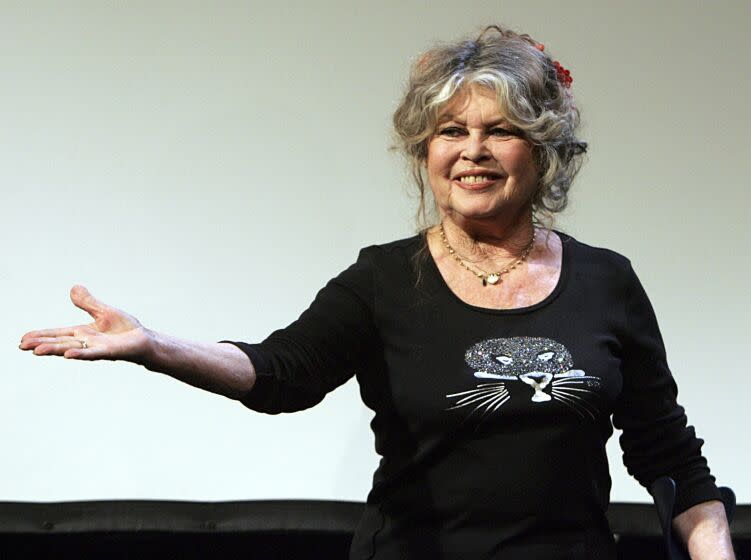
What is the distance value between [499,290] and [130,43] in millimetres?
1164

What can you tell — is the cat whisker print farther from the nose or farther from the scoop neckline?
the nose

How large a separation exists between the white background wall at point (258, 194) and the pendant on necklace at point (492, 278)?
88 cm

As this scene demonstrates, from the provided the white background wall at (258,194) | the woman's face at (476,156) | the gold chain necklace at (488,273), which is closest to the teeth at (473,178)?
the woman's face at (476,156)

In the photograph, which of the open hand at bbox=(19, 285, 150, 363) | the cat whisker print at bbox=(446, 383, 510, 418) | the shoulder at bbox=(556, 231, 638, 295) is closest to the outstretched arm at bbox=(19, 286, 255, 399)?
the open hand at bbox=(19, 285, 150, 363)

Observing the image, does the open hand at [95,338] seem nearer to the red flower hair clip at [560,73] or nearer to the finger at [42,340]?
the finger at [42,340]

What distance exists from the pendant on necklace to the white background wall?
876 millimetres

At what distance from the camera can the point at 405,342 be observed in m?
1.60

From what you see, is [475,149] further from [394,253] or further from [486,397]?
[486,397]

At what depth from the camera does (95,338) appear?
1.32 meters

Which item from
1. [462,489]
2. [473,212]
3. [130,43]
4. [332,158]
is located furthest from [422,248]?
[130,43]

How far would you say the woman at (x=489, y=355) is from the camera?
1531mm

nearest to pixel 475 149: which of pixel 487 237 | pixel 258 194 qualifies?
pixel 487 237

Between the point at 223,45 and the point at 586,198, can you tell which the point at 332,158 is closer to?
the point at 223,45

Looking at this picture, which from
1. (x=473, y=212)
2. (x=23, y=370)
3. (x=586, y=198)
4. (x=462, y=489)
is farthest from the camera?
(x=586, y=198)
